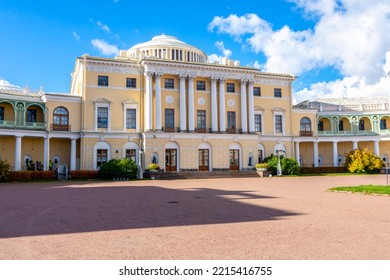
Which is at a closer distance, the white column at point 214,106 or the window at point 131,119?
the window at point 131,119

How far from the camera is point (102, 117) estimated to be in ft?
125

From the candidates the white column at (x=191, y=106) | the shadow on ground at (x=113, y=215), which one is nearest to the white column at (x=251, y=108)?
the white column at (x=191, y=106)

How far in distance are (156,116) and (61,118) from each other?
394 inches

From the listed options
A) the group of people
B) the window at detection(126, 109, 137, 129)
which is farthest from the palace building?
the group of people

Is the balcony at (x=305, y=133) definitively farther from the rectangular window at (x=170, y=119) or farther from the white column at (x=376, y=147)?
the rectangular window at (x=170, y=119)

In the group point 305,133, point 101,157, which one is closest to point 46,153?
point 101,157

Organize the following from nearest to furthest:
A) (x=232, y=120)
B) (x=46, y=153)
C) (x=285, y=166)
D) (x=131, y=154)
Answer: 1. (x=46, y=153)
2. (x=131, y=154)
3. (x=285, y=166)
4. (x=232, y=120)

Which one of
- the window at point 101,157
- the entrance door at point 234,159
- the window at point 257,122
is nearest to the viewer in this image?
the window at point 101,157

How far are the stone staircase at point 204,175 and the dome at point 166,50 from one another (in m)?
17.2

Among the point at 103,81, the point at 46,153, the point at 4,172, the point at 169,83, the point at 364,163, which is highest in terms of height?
the point at 169,83

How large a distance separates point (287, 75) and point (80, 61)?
26.0 m

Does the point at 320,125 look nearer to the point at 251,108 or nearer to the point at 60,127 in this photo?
the point at 251,108

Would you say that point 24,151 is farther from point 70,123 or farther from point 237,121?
point 237,121

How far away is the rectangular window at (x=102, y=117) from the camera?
38094mm
